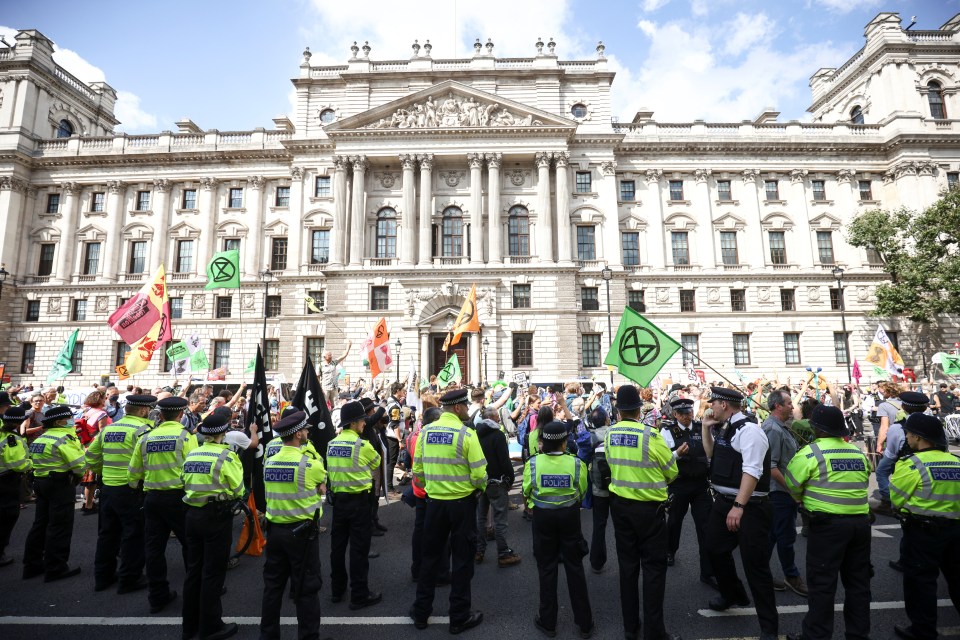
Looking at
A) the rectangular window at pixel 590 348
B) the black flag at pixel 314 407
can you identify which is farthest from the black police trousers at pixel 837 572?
the rectangular window at pixel 590 348

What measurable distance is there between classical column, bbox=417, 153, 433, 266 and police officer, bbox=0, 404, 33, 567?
24672 mm

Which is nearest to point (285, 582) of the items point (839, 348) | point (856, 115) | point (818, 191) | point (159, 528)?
point (159, 528)

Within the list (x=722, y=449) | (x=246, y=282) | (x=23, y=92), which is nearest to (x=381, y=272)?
(x=246, y=282)

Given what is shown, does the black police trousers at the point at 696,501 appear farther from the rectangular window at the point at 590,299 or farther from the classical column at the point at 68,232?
the classical column at the point at 68,232

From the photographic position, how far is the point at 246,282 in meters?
34.2

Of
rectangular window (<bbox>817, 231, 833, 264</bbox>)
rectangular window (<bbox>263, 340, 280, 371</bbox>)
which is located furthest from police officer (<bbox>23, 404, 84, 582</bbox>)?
rectangular window (<bbox>817, 231, 833, 264</bbox>)

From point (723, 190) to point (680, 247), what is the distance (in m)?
5.61

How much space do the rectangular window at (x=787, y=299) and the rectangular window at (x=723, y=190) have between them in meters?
7.83

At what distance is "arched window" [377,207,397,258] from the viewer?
1287 inches

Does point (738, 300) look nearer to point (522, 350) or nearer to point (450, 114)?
point (522, 350)

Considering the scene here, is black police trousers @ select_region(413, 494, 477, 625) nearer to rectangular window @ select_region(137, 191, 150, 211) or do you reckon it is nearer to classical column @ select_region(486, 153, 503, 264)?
classical column @ select_region(486, 153, 503, 264)

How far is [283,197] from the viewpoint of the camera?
3588 centimetres

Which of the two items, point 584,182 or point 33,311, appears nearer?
point 584,182

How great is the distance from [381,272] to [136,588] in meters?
25.4
